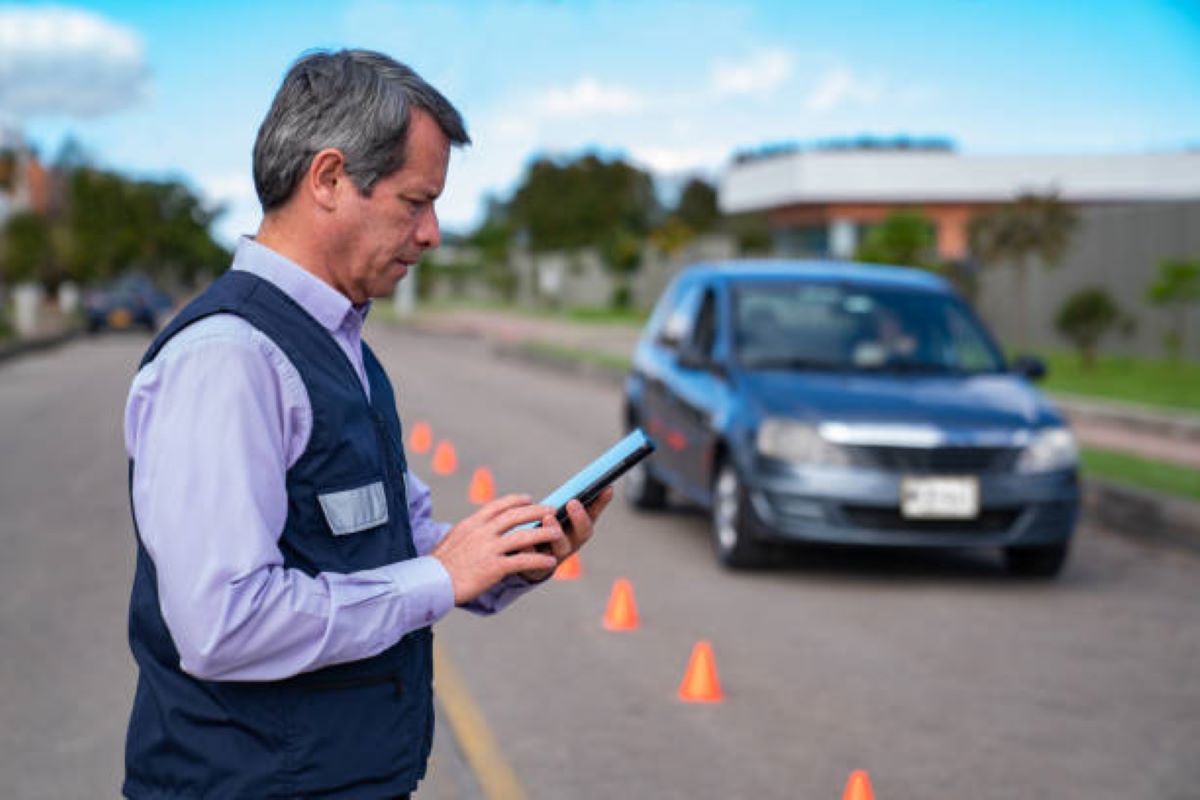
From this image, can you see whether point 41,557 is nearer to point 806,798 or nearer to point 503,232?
point 806,798

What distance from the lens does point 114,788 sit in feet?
17.5

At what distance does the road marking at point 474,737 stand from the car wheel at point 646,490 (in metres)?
4.41

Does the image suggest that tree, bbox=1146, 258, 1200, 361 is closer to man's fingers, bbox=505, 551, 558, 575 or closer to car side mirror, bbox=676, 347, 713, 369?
car side mirror, bbox=676, 347, 713, 369

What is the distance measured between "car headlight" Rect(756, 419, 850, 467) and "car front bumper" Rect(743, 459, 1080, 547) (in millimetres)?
56

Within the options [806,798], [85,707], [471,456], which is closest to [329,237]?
[806,798]

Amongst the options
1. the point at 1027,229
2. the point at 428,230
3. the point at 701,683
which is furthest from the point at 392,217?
the point at 1027,229

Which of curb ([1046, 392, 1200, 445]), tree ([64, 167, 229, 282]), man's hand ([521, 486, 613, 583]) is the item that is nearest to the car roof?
curb ([1046, 392, 1200, 445])

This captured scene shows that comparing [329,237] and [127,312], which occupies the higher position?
[329,237]

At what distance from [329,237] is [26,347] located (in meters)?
32.9

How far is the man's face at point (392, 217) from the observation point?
220 centimetres

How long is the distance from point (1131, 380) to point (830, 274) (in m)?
13.1

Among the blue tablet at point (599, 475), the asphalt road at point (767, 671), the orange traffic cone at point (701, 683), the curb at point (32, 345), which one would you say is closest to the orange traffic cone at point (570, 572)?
the asphalt road at point (767, 671)

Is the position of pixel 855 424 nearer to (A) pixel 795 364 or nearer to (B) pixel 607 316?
(A) pixel 795 364

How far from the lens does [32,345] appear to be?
33812 mm
